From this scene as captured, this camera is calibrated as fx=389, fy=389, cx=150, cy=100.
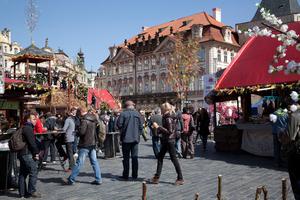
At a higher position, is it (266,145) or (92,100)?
(92,100)

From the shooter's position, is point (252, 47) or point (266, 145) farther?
point (252, 47)

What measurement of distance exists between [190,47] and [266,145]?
82.1 ft

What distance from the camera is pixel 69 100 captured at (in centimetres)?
2400

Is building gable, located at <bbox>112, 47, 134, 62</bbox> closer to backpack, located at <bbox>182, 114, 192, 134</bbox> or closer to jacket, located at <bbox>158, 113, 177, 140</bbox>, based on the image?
backpack, located at <bbox>182, 114, 192, 134</bbox>

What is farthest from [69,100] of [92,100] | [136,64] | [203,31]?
[136,64]

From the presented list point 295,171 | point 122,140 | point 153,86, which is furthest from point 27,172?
point 153,86

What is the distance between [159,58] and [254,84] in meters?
47.3

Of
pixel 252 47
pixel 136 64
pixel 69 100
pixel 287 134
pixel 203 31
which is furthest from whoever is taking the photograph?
pixel 136 64

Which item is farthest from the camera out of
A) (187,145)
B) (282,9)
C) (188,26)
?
(188,26)

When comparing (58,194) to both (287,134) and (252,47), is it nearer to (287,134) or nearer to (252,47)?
(287,134)

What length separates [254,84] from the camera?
41.3 feet

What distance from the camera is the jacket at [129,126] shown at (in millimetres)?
8828

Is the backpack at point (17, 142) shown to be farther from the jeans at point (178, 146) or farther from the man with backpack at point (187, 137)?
the jeans at point (178, 146)

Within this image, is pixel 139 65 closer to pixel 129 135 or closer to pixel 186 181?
pixel 129 135
